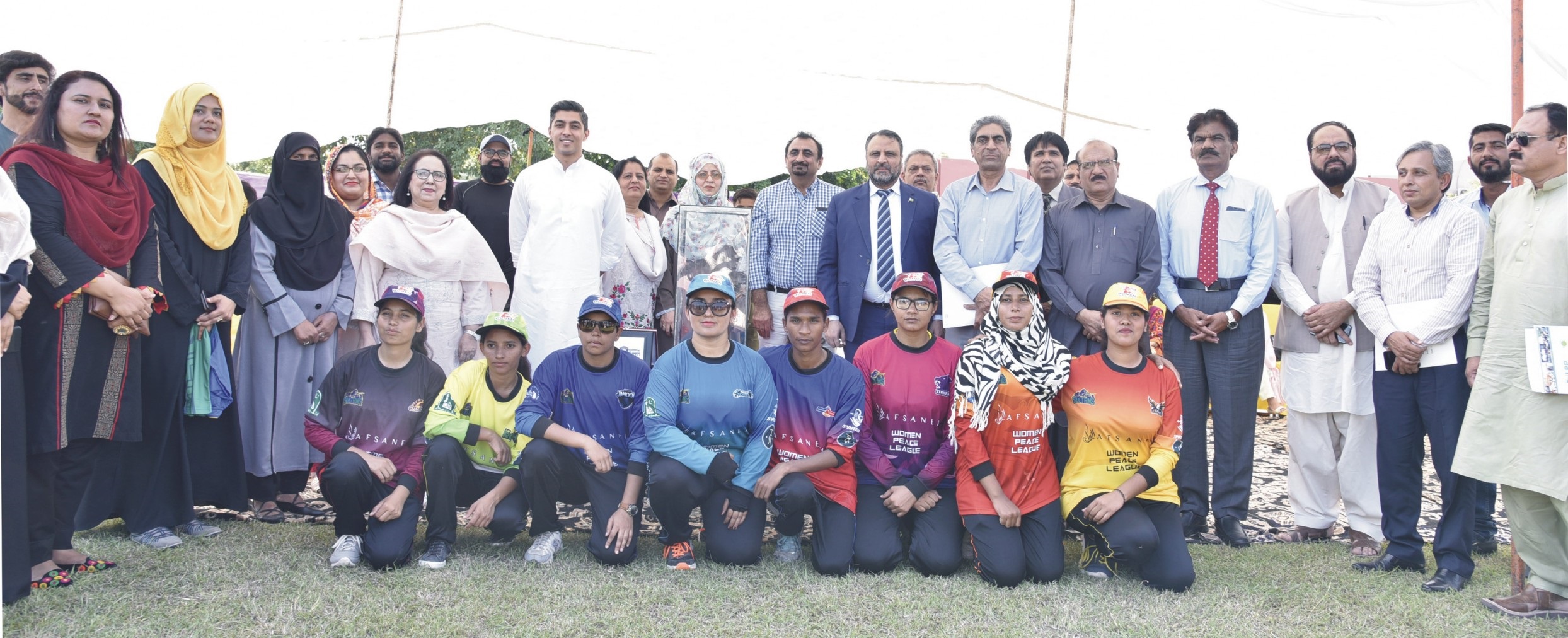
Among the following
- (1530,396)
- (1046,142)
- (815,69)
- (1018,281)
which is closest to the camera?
(1530,396)

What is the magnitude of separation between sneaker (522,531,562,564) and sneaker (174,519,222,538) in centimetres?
150

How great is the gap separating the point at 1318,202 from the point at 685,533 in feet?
12.4

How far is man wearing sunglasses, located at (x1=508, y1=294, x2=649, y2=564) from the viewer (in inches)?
167

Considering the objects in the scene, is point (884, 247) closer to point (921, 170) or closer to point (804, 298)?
point (804, 298)

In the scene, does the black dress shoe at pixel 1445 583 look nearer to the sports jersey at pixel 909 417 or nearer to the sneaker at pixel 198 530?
the sports jersey at pixel 909 417

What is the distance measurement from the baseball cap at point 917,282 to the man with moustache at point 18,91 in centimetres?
430

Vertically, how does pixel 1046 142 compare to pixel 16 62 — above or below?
above

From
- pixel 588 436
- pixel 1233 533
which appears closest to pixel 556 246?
pixel 588 436

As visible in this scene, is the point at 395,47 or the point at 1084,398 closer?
the point at 1084,398

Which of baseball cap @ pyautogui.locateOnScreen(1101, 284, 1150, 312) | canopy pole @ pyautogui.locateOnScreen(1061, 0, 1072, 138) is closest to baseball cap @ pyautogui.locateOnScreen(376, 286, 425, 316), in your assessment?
baseball cap @ pyautogui.locateOnScreen(1101, 284, 1150, 312)

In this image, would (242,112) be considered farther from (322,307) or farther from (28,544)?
(28,544)

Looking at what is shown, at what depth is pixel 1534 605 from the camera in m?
3.63

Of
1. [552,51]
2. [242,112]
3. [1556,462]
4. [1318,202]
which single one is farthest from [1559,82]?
[242,112]

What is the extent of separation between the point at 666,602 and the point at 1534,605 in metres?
3.31
